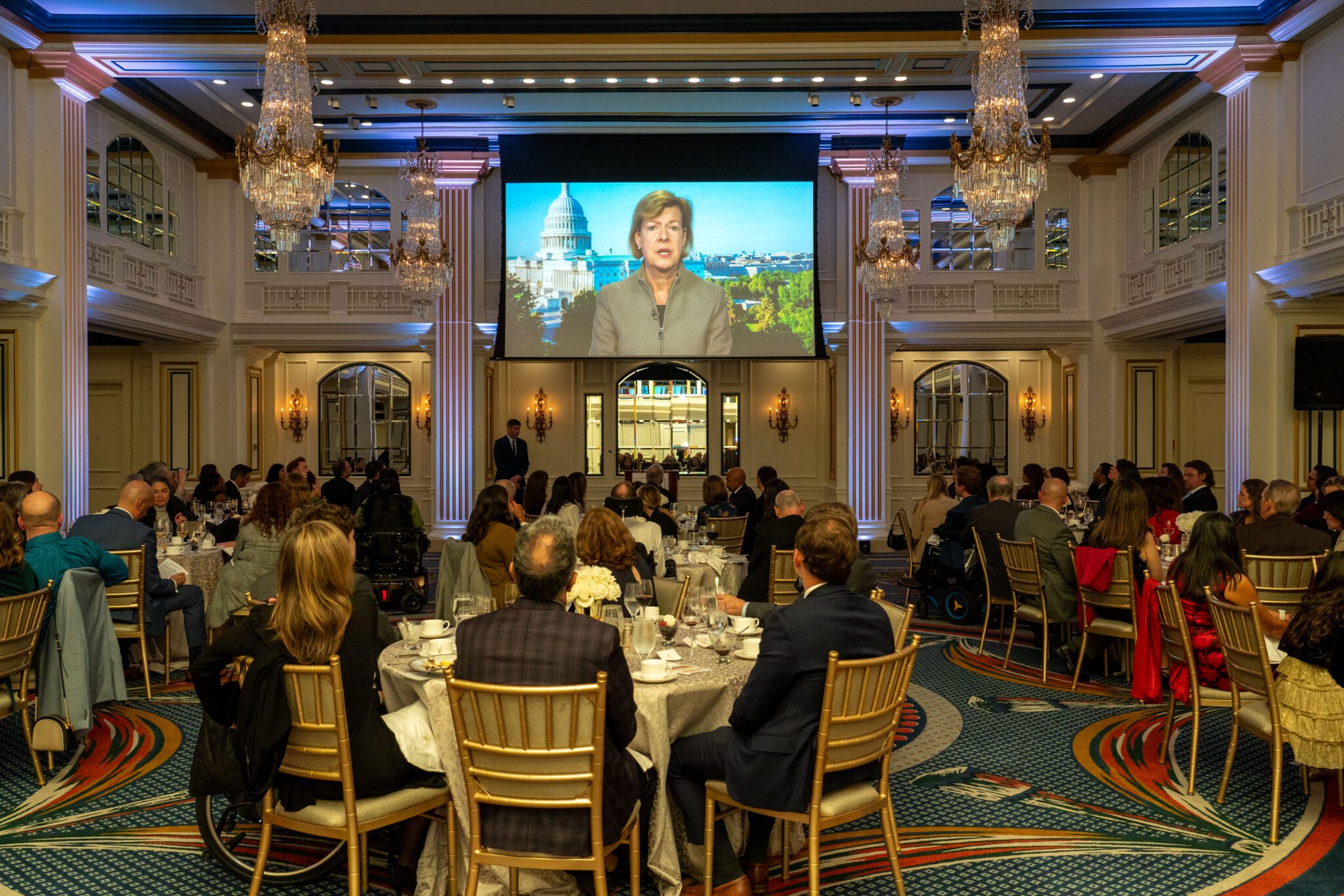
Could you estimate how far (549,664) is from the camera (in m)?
3.04

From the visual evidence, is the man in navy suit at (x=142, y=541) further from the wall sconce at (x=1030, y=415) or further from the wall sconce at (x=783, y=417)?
the wall sconce at (x=1030, y=415)

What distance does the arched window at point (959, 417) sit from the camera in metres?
17.2

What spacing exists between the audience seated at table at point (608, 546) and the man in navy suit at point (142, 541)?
10.3 feet

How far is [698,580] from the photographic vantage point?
658 centimetres

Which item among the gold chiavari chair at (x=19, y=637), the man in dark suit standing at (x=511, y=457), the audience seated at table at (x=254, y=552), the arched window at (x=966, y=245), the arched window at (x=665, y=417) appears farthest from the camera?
the arched window at (x=665, y=417)

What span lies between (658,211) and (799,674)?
12.4m

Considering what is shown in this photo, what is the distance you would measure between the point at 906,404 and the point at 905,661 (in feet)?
46.6

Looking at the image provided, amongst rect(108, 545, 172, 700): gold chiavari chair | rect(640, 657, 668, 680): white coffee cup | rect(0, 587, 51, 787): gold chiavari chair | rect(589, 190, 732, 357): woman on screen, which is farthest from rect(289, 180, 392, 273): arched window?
rect(640, 657, 668, 680): white coffee cup

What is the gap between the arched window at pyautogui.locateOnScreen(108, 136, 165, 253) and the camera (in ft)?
42.3

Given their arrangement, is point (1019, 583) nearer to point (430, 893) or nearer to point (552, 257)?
point (430, 893)

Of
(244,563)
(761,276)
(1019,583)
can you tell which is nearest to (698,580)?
(1019,583)

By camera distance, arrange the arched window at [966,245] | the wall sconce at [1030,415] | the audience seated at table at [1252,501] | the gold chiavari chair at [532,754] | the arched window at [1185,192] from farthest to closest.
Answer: the wall sconce at [1030,415], the arched window at [966,245], the arched window at [1185,192], the audience seated at table at [1252,501], the gold chiavari chair at [532,754]

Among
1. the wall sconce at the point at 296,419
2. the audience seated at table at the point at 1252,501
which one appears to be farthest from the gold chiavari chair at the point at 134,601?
the wall sconce at the point at 296,419

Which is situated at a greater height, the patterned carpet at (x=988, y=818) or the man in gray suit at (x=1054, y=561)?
the man in gray suit at (x=1054, y=561)
